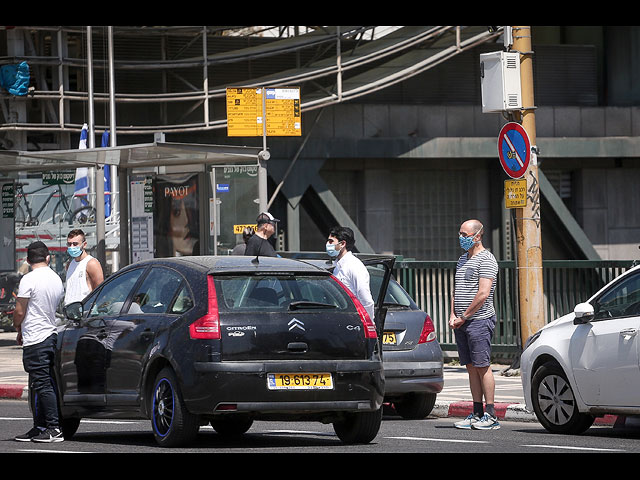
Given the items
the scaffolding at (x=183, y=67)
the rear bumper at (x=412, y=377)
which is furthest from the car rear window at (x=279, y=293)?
the scaffolding at (x=183, y=67)

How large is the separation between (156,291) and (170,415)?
1.16m

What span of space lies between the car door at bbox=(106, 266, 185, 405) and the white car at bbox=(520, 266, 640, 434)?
3.72 metres

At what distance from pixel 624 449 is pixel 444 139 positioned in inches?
825

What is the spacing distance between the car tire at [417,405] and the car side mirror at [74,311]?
159 inches

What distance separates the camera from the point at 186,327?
10789mm

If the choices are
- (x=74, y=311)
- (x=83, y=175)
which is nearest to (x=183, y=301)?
(x=74, y=311)

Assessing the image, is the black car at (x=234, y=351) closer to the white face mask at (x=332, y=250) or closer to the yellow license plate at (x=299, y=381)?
the yellow license plate at (x=299, y=381)

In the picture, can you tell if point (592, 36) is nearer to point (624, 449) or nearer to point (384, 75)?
point (384, 75)

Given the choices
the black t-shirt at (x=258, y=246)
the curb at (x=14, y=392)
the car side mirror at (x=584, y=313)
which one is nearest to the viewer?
the car side mirror at (x=584, y=313)

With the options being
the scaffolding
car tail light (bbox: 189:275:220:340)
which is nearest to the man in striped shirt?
car tail light (bbox: 189:275:220:340)

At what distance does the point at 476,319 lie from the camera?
514 inches

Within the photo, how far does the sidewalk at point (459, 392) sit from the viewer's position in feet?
47.7

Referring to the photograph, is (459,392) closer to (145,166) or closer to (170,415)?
(170,415)

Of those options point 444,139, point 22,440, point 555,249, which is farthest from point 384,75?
point 22,440
